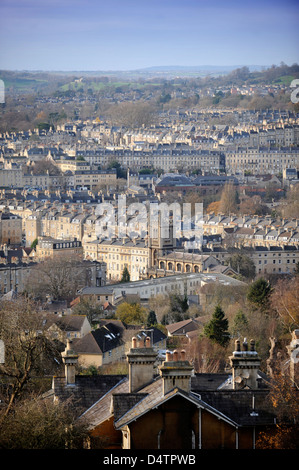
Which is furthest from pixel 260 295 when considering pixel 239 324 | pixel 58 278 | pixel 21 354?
pixel 21 354

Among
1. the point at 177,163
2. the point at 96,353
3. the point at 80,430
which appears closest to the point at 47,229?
the point at 96,353

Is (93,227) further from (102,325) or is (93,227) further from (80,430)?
(80,430)

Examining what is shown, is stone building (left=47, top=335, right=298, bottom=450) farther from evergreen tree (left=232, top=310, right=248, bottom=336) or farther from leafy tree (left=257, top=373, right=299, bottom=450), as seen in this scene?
evergreen tree (left=232, top=310, right=248, bottom=336)

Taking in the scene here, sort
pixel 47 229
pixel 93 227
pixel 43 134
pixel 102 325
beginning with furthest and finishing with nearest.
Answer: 1. pixel 43 134
2. pixel 47 229
3. pixel 93 227
4. pixel 102 325

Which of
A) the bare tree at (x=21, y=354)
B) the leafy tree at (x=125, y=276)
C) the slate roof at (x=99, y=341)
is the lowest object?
the leafy tree at (x=125, y=276)

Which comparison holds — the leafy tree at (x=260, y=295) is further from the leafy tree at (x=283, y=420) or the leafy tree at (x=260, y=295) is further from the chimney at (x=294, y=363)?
the leafy tree at (x=283, y=420)

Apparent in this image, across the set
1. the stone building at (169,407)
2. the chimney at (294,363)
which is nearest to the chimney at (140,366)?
the stone building at (169,407)
